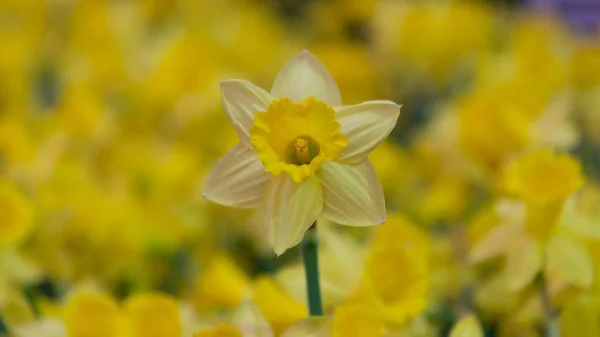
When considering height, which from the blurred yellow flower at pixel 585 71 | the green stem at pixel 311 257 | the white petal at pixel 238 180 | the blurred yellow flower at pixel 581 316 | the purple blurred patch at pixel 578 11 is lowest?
the blurred yellow flower at pixel 581 316

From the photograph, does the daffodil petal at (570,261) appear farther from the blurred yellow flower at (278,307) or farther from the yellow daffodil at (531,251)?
the blurred yellow flower at (278,307)

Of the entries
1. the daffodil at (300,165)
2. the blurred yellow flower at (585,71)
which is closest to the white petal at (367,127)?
the daffodil at (300,165)

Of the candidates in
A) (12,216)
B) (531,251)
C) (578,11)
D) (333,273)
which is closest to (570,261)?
(531,251)

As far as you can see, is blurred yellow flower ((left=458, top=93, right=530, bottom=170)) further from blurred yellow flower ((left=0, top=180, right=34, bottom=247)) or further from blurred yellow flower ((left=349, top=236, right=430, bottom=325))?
blurred yellow flower ((left=0, top=180, right=34, bottom=247))

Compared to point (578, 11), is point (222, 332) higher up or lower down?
lower down

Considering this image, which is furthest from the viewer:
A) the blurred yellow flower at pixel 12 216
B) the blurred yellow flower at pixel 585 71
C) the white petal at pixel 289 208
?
the blurred yellow flower at pixel 585 71

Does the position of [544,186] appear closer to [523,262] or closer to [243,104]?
[523,262]

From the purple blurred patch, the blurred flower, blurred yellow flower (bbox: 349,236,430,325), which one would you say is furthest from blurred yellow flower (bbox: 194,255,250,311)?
the purple blurred patch

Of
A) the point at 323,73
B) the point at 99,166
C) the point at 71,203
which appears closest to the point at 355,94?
the point at 99,166
